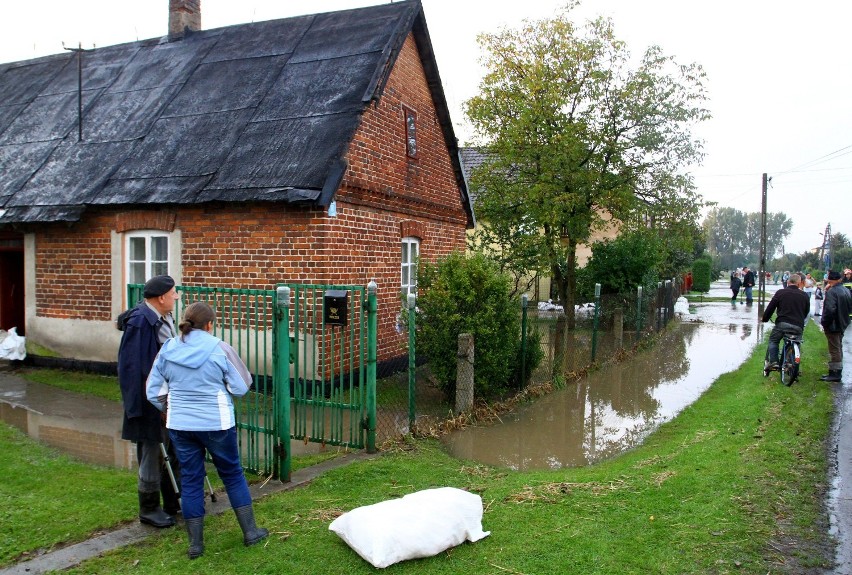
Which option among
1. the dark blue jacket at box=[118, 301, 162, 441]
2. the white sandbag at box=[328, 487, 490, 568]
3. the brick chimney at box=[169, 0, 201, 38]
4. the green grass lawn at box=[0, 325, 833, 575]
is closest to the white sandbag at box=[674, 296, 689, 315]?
the green grass lawn at box=[0, 325, 833, 575]

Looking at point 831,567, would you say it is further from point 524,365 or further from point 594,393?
point 594,393

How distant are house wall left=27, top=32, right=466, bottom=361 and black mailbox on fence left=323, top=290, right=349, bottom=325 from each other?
300cm

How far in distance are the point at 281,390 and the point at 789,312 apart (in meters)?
8.37

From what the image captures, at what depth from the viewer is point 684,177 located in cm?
1827

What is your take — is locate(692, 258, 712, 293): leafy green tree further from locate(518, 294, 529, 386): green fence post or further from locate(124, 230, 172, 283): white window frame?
locate(124, 230, 172, 283): white window frame

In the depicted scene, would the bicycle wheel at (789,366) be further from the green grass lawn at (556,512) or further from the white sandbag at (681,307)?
the white sandbag at (681,307)

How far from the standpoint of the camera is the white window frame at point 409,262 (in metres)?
12.5

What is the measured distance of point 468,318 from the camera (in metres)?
9.09

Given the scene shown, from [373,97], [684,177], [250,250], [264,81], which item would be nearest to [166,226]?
[250,250]

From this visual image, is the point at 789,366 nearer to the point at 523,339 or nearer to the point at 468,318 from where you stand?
the point at 523,339

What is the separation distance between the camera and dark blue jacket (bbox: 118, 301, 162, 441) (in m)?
4.96

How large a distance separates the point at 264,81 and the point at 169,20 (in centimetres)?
463

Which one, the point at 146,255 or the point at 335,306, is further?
the point at 146,255

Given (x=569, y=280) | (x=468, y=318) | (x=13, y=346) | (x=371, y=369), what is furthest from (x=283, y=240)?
(x=569, y=280)
